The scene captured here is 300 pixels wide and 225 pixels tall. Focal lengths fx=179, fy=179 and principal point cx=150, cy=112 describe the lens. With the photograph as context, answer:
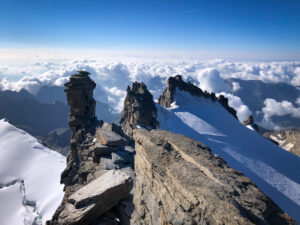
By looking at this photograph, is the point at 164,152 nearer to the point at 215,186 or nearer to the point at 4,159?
the point at 215,186

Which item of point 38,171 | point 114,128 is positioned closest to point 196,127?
point 114,128

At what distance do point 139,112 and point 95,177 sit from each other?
2416 cm

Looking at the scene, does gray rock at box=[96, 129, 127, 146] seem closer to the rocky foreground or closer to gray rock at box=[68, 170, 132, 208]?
the rocky foreground

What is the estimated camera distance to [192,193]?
5.22m

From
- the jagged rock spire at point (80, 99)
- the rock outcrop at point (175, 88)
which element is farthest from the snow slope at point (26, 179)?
the rock outcrop at point (175, 88)

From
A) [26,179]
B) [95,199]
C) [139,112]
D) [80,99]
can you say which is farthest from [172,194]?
[26,179]

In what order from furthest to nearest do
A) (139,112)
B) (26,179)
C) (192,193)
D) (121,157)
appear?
Result: (26,179) → (139,112) → (121,157) → (192,193)

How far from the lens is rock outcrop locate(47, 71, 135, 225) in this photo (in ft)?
25.1

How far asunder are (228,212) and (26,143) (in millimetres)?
99410

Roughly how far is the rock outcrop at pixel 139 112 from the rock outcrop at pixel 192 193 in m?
25.5

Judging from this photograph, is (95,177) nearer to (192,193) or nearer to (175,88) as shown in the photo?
(192,193)

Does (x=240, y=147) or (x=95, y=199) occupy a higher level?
(x=95, y=199)

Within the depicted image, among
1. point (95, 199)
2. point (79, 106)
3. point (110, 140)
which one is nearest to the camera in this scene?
point (95, 199)

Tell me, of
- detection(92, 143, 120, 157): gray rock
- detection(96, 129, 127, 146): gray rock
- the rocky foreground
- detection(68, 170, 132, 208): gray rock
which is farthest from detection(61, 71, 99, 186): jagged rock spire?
detection(68, 170, 132, 208): gray rock
